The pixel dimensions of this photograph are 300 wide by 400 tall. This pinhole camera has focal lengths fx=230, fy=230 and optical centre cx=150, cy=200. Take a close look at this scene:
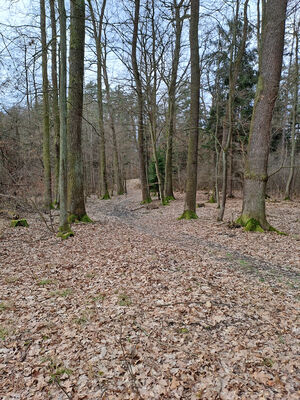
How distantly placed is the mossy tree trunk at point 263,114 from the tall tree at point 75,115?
5882mm

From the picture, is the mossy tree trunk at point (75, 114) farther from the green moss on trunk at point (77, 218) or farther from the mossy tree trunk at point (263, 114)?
the mossy tree trunk at point (263, 114)

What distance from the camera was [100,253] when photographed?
584 cm

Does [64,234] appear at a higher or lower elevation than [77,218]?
lower

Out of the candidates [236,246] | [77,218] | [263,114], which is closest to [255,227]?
[236,246]

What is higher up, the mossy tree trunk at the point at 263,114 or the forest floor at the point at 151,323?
the mossy tree trunk at the point at 263,114

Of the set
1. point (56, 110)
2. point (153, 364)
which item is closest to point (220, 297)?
point (153, 364)

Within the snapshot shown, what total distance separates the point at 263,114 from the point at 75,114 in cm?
634

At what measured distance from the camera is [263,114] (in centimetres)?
718

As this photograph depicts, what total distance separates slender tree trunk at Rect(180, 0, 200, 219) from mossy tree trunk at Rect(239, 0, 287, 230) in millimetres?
2544

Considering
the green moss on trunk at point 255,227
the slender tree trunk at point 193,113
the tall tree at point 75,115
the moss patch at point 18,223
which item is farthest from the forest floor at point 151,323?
the slender tree trunk at point 193,113

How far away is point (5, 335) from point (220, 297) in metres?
3.03

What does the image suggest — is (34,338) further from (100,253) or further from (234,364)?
(100,253)

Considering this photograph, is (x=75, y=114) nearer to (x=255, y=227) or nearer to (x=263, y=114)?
(x=263, y=114)

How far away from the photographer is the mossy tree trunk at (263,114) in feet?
22.5
